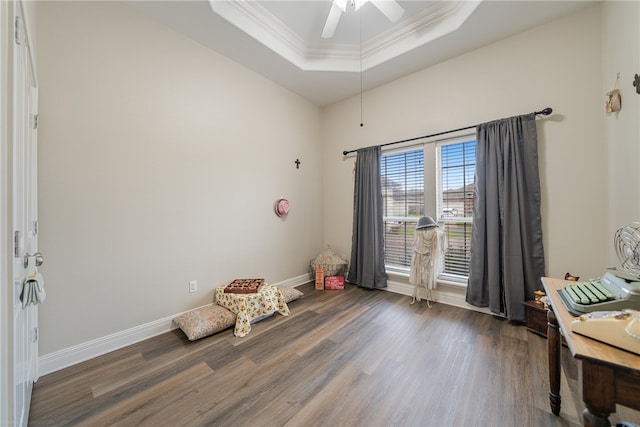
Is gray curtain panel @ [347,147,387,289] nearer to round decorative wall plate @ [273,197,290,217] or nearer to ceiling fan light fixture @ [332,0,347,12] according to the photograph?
round decorative wall plate @ [273,197,290,217]

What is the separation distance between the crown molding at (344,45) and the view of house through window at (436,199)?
3.97 ft

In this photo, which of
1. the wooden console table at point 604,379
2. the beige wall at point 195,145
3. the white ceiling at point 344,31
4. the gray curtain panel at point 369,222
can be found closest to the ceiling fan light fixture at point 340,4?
the white ceiling at point 344,31

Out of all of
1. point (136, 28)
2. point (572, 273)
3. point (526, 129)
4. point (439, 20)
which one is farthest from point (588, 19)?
point (136, 28)

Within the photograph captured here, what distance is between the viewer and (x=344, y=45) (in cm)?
303

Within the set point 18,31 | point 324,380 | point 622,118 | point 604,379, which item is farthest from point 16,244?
point 622,118

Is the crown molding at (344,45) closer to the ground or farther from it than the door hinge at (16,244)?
A: farther from it

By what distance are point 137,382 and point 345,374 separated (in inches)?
58.0

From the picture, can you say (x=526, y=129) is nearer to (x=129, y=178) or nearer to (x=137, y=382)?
(x=129, y=178)

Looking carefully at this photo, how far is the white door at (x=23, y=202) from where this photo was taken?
953 mm

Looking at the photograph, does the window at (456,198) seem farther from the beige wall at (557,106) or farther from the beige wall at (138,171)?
the beige wall at (138,171)

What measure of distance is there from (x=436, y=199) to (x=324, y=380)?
2409 mm

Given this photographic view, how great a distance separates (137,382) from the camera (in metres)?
1.66

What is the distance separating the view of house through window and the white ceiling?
1.08 m

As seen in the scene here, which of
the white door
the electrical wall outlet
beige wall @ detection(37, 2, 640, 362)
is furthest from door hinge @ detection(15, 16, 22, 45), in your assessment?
the electrical wall outlet
